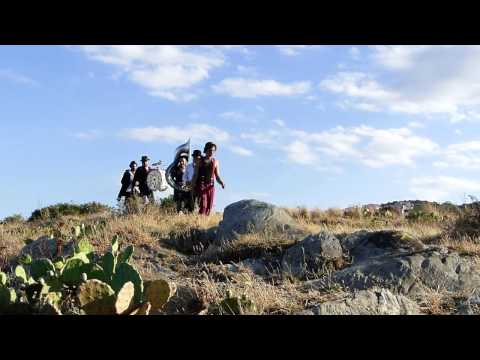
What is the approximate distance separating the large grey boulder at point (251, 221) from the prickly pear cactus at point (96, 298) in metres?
7.71

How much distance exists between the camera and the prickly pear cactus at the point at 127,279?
4.51 m

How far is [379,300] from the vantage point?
5.38m

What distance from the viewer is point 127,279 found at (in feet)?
15.1

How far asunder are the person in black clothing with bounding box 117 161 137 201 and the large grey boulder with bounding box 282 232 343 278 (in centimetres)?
1043

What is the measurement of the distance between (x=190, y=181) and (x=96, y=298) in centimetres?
1284

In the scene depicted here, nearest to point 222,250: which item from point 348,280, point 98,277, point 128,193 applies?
point 348,280

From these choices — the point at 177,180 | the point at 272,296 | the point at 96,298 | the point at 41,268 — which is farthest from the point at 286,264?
the point at 177,180

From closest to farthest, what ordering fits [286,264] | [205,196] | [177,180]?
[286,264]
[205,196]
[177,180]

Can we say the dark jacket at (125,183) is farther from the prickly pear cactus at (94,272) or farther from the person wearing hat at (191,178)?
the prickly pear cactus at (94,272)

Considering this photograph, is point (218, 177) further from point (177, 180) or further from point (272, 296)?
point (272, 296)

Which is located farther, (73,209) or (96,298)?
(73,209)

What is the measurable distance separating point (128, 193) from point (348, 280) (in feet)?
43.0

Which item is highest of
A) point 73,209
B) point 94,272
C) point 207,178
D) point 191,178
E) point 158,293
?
point 191,178
